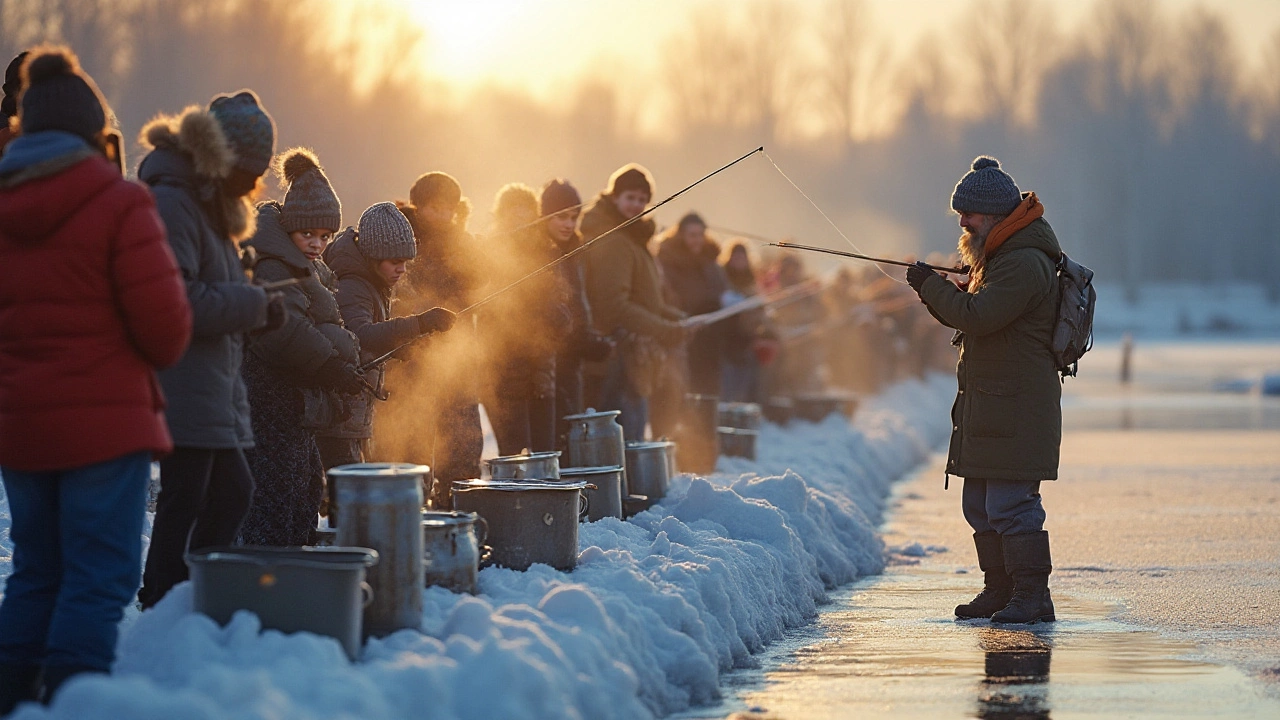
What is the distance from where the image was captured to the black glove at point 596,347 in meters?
10.6

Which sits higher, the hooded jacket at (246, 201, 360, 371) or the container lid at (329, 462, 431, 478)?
the hooded jacket at (246, 201, 360, 371)

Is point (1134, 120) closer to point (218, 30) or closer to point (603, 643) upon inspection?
point (218, 30)

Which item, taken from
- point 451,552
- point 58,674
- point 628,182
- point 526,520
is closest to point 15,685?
point 58,674

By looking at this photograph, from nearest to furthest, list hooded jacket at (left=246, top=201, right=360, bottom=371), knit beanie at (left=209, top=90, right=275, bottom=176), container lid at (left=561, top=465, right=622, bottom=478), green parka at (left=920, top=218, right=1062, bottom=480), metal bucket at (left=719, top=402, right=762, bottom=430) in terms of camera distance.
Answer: knit beanie at (left=209, top=90, right=275, bottom=176), hooded jacket at (left=246, top=201, right=360, bottom=371), green parka at (left=920, top=218, right=1062, bottom=480), container lid at (left=561, top=465, right=622, bottom=478), metal bucket at (left=719, top=402, right=762, bottom=430)

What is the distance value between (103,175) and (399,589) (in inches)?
66.4

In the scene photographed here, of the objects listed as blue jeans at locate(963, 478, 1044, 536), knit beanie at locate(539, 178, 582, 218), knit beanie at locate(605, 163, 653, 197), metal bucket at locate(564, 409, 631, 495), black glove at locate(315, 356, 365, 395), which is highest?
knit beanie at locate(605, 163, 653, 197)

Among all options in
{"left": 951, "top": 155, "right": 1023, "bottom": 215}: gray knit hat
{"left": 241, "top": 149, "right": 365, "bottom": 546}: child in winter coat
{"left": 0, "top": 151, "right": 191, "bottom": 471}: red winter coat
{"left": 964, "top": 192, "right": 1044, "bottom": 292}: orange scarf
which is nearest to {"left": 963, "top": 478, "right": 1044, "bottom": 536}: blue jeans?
{"left": 964, "top": 192, "right": 1044, "bottom": 292}: orange scarf

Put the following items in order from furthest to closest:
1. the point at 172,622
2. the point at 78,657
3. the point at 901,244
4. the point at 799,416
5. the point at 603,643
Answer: the point at 901,244
the point at 799,416
the point at 603,643
the point at 172,622
the point at 78,657

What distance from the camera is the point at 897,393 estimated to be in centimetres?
2712

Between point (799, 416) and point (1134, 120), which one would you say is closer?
point (799, 416)

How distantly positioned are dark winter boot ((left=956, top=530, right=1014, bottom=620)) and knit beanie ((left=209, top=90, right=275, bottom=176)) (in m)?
4.11

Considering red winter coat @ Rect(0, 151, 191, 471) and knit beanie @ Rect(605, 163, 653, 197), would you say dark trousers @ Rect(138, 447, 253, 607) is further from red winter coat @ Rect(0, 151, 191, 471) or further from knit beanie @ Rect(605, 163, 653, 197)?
knit beanie @ Rect(605, 163, 653, 197)

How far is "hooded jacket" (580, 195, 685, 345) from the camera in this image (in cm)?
1152

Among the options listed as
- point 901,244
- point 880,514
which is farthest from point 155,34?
point 901,244
